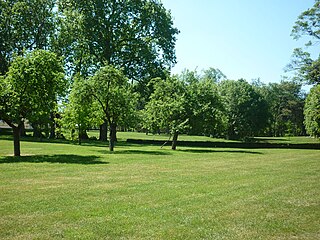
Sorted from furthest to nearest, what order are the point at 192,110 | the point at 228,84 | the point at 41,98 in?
the point at 228,84 → the point at 192,110 → the point at 41,98

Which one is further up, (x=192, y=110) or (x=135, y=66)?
(x=135, y=66)

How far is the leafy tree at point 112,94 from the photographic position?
96.2 feet

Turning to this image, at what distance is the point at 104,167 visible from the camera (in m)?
17.8

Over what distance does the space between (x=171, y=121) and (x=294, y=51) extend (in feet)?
75.3

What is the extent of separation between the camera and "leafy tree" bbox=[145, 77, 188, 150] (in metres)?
33.2

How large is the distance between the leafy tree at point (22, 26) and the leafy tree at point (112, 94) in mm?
19810

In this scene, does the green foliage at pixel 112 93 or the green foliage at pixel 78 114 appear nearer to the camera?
the green foliage at pixel 112 93

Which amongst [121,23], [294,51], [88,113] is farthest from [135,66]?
[294,51]

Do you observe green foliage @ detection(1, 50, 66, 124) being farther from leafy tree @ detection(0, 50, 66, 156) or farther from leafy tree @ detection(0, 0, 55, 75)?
leafy tree @ detection(0, 0, 55, 75)

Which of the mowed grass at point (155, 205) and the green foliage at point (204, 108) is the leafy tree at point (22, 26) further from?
the mowed grass at point (155, 205)

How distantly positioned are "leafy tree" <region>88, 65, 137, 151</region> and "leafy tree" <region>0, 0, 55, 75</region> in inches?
780

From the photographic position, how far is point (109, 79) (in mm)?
29391

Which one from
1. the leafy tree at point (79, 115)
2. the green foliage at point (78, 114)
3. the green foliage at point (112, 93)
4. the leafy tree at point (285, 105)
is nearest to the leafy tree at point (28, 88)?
the green foliage at point (112, 93)

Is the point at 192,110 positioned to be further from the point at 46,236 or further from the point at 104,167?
the point at 46,236
